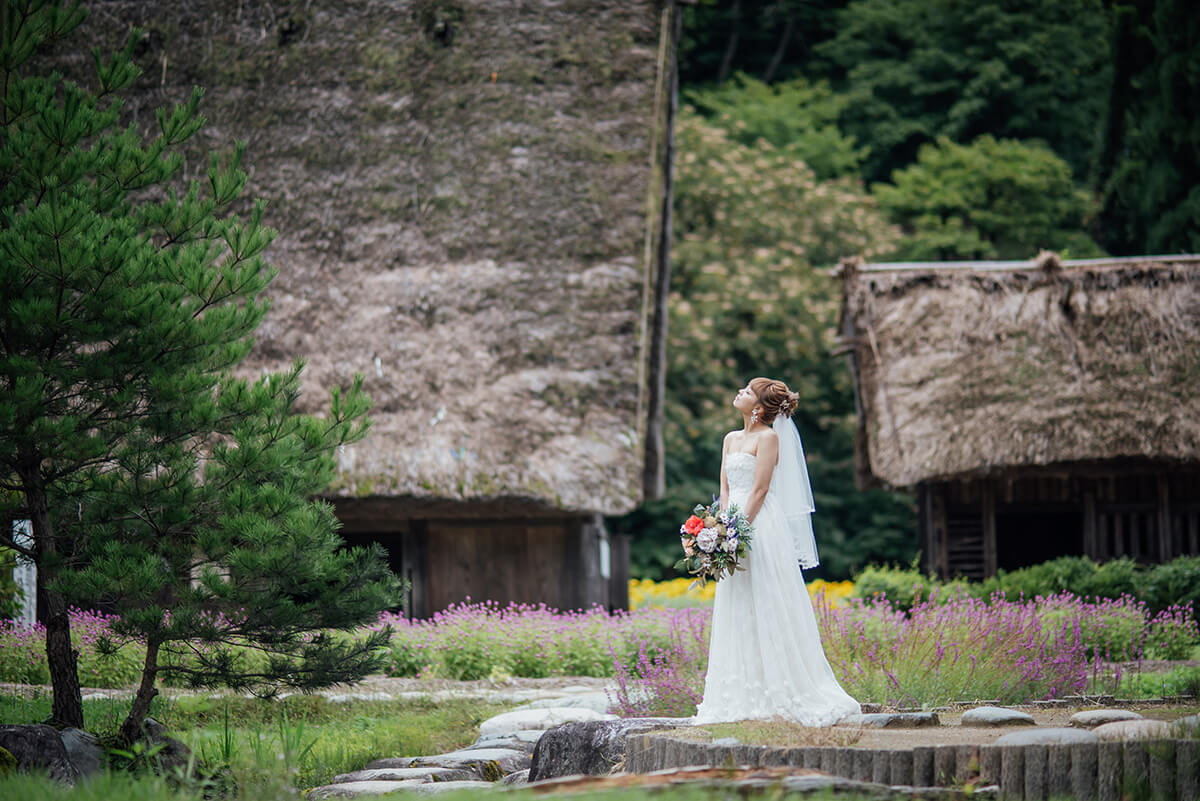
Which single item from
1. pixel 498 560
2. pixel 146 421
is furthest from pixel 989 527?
pixel 146 421

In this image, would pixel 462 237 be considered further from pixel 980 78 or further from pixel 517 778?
pixel 980 78

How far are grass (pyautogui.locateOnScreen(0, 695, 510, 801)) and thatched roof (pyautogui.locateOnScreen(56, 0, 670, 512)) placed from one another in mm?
3109

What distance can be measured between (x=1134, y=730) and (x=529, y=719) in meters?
4.13

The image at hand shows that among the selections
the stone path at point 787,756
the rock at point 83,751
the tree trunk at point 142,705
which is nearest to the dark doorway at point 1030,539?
the stone path at point 787,756

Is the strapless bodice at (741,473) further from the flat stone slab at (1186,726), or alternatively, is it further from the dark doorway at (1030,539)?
the dark doorway at (1030,539)

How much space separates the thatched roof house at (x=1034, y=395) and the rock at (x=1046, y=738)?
942 centimetres

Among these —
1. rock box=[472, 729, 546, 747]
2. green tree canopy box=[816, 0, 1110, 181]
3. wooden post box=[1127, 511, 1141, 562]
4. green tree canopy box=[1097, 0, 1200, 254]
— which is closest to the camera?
rock box=[472, 729, 546, 747]

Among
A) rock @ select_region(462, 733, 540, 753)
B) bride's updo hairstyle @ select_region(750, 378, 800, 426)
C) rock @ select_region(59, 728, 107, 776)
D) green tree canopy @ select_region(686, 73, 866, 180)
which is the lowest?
rock @ select_region(462, 733, 540, 753)

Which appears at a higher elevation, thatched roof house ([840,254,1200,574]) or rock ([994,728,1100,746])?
thatched roof house ([840,254,1200,574])

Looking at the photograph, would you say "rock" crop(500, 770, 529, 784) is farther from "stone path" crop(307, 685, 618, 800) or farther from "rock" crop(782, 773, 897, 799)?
"rock" crop(782, 773, 897, 799)

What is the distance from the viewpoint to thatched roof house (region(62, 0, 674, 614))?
12.6m

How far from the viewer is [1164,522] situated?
15.5m

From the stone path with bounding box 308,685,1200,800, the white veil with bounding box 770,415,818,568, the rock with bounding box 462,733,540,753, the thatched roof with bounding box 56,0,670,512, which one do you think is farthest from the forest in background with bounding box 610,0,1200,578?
the stone path with bounding box 308,685,1200,800

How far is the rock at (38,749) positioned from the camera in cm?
636
